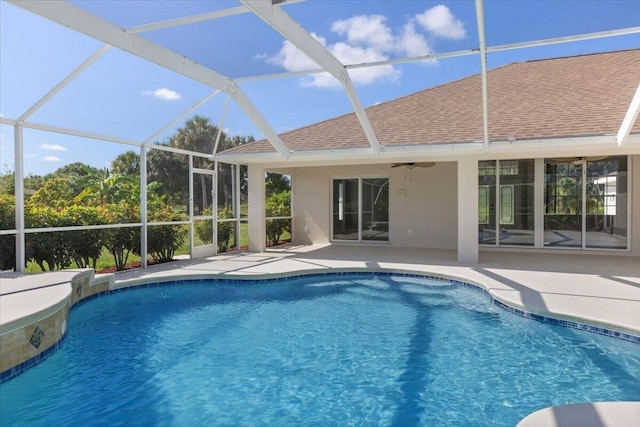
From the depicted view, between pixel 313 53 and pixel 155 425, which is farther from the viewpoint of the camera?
pixel 313 53

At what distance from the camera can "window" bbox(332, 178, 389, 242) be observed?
48.0ft

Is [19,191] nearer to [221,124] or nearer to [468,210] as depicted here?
[221,124]

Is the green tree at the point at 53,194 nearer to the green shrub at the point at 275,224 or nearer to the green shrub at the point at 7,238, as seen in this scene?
the green shrub at the point at 7,238

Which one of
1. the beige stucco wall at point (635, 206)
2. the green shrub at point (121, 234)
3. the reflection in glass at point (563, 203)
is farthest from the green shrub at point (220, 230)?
the beige stucco wall at point (635, 206)

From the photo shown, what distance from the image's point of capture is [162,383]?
4.39 metres

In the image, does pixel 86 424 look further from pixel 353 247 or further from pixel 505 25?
pixel 353 247

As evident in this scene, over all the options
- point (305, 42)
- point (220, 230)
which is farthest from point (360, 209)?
→ point (305, 42)

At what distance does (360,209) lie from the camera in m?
14.9

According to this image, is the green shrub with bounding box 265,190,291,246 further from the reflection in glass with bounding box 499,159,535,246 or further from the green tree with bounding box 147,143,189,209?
the reflection in glass with bounding box 499,159,535,246

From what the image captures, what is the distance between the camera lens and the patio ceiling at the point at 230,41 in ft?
18.7

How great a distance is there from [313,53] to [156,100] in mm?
4914

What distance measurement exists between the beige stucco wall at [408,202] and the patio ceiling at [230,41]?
3951mm

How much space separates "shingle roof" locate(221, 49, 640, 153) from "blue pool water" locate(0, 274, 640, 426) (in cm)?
524

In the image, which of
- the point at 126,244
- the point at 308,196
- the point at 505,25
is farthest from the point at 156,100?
the point at 505,25
